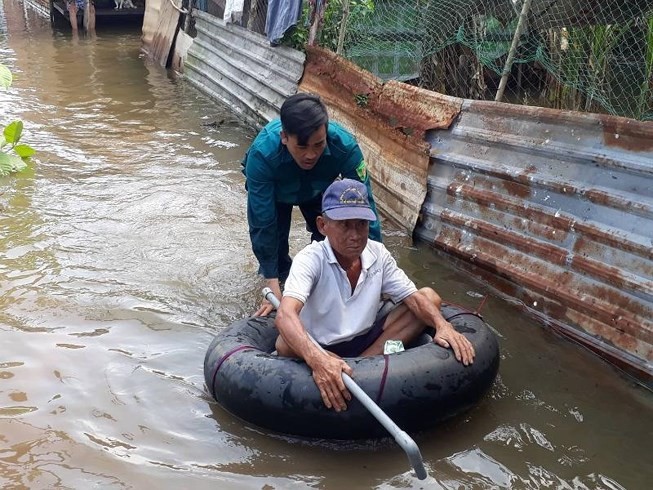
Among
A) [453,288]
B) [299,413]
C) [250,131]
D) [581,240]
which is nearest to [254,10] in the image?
[250,131]

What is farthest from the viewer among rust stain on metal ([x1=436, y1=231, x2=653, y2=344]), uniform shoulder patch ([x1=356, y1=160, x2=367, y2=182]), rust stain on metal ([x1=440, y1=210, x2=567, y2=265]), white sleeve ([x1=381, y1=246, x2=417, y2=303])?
rust stain on metal ([x1=440, y1=210, x2=567, y2=265])

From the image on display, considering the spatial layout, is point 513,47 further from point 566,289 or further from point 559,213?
point 566,289

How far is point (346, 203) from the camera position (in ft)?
11.4

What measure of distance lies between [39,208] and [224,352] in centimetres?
365

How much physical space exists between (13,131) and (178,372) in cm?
448

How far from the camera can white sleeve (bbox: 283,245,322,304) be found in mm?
3533

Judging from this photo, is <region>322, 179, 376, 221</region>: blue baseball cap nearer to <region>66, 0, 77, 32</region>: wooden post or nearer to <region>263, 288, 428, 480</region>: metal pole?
<region>263, 288, 428, 480</region>: metal pole

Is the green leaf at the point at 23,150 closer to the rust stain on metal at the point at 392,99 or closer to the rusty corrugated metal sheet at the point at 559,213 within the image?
the rust stain on metal at the point at 392,99

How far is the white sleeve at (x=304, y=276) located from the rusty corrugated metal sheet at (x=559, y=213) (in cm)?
178

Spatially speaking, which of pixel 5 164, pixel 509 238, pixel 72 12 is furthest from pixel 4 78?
pixel 72 12

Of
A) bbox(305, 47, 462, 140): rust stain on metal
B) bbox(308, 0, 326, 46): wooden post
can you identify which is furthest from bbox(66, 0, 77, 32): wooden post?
bbox(305, 47, 462, 140): rust stain on metal

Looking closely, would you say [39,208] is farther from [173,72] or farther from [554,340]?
[173,72]

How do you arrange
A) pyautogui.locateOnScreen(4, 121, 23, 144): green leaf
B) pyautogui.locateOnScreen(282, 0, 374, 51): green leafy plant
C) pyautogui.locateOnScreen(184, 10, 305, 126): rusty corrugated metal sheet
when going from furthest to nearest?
pyautogui.locateOnScreen(184, 10, 305, 126): rusty corrugated metal sheet → pyautogui.locateOnScreen(282, 0, 374, 51): green leafy plant → pyautogui.locateOnScreen(4, 121, 23, 144): green leaf

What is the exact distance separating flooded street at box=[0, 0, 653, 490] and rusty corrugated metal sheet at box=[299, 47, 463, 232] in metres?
0.36
